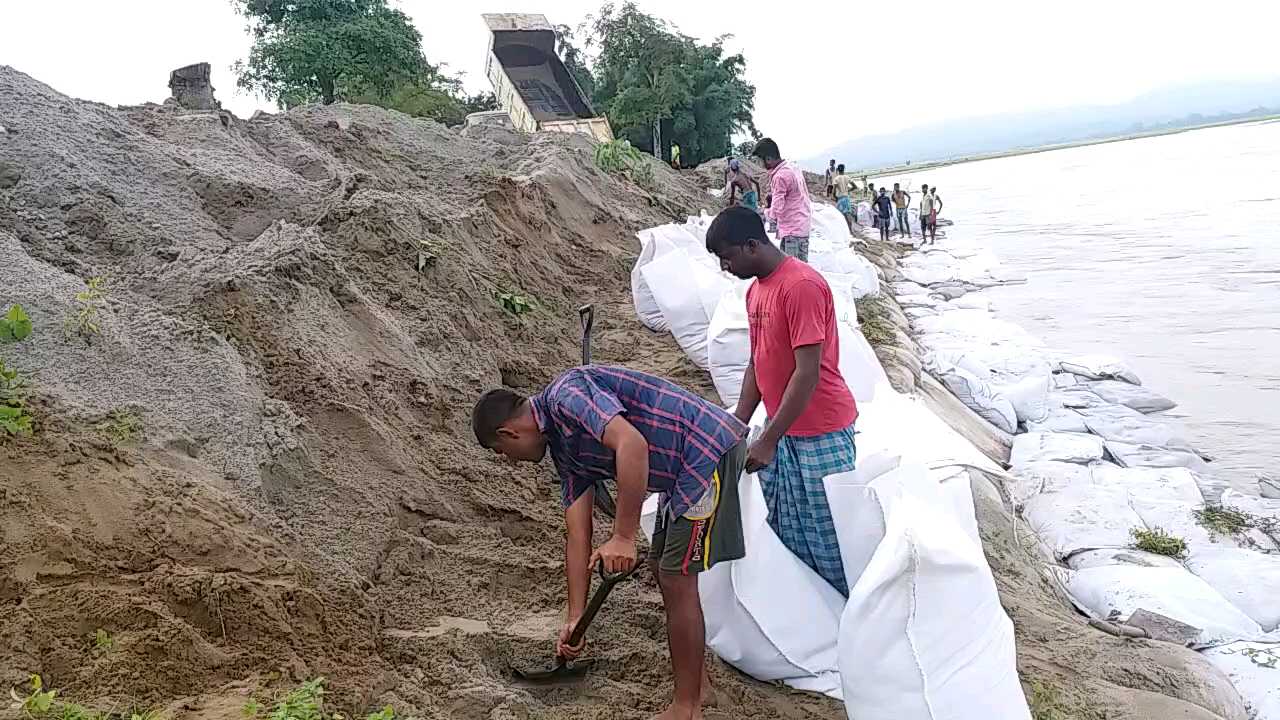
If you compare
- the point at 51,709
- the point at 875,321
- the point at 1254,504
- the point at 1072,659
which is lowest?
the point at 1254,504

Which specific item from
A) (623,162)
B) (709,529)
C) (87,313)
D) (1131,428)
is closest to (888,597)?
(709,529)

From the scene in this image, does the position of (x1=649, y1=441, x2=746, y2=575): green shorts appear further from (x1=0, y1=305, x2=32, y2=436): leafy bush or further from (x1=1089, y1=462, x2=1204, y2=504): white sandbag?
(x1=1089, y1=462, x2=1204, y2=504): white sandbag

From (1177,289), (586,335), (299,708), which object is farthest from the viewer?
(1177,289)

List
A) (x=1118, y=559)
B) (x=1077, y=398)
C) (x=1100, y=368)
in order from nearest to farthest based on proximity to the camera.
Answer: (x=1118, y=559), (x=1077, y=398), (x=1100, y=368)

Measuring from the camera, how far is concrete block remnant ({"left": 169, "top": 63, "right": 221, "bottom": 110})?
7.09 meters

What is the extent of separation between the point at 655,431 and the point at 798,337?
1.83 ft

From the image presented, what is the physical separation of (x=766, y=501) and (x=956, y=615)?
0.70m

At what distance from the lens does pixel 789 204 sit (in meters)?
5.54

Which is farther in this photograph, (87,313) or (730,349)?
(730,349)

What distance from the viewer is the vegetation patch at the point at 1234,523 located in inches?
151

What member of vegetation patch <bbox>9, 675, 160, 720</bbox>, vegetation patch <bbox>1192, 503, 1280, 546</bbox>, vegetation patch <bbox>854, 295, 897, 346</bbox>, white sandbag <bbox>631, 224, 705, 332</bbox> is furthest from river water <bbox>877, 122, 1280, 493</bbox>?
vegetation patch <bbox>9, 675, 160, 720</bbox>

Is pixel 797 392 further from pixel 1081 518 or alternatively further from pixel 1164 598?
pixel 1081 518

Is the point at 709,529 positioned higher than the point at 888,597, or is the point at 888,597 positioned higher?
the point at 709,529

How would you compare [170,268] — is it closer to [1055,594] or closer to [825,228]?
[1055,594]
